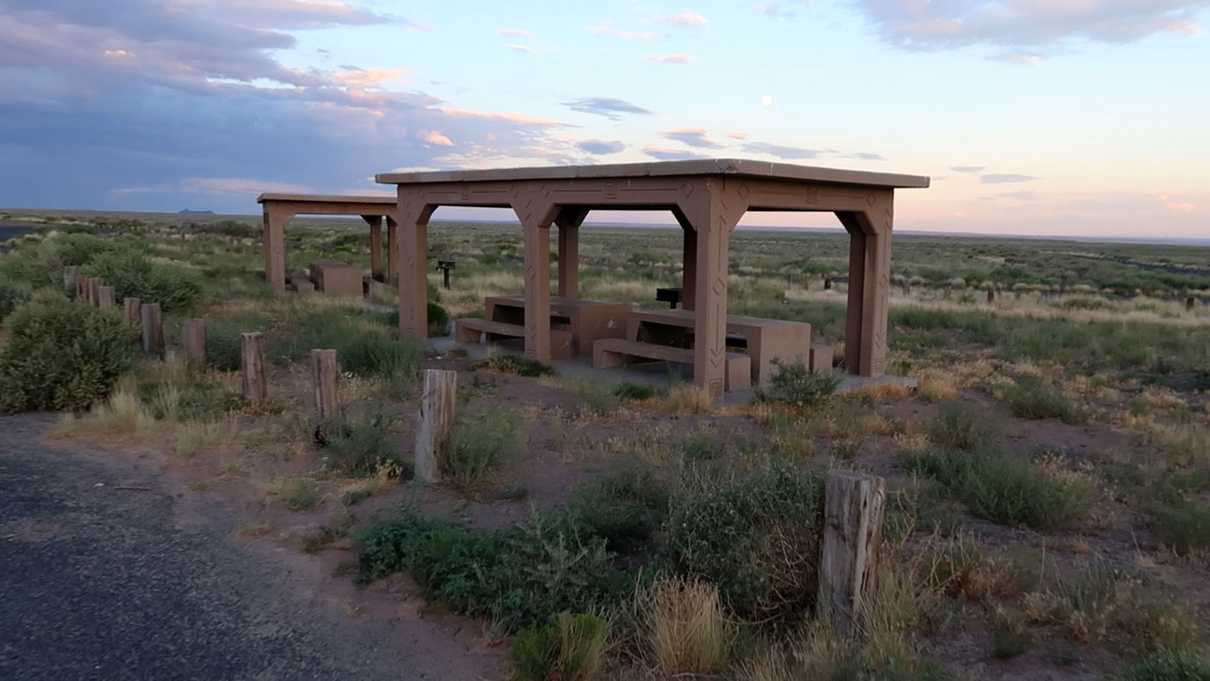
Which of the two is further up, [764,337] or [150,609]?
[764,337]

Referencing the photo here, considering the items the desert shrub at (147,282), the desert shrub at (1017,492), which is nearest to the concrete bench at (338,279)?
the desert shrub at (147,282)

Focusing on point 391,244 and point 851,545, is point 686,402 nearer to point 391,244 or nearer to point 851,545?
point 851,545

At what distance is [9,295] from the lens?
17766mm

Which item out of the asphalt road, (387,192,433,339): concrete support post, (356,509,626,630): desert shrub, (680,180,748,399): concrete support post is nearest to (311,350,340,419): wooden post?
the asphalt road

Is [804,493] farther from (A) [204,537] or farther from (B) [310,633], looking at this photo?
(A) [204,537]

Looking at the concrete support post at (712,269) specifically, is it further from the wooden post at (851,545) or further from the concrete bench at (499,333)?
the wooden post at (851,545)

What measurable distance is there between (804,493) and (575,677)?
162cm

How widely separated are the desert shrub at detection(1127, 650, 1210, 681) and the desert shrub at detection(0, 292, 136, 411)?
33.2 ft

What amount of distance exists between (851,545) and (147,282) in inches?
734

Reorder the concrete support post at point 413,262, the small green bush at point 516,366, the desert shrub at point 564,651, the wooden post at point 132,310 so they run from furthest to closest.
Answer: the concrete support post at point 413,262, the small green bush at point 516,366, the wooden post at point 132,310, the desert shrub at point 564,651

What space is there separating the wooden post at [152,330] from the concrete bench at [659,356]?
5929 mm

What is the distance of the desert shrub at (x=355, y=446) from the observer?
7.95m

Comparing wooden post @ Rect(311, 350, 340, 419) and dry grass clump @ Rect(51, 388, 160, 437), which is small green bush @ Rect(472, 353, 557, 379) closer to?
wooden post @ Rect(311, 350, 340, 419)

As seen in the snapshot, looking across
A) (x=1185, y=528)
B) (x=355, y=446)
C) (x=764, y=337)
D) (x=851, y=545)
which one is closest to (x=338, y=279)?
(x=764, y=337)
